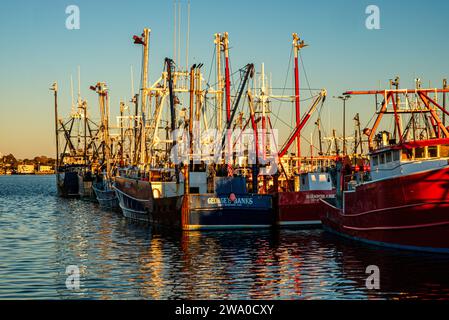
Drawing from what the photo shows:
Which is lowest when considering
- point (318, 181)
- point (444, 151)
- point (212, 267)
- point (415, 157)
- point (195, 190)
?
point (212, 267)

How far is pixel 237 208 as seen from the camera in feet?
148

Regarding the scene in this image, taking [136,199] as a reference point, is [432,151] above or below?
above

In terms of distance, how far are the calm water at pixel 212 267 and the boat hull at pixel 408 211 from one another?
90cm

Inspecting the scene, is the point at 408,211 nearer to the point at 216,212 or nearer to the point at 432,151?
the point at 432,151

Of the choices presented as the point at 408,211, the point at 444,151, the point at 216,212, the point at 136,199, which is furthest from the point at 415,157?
the point at 136,199

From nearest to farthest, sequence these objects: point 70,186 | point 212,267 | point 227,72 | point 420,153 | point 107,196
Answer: point 212,267
point 420,153
point 227,72
point 107,196
point 70,186

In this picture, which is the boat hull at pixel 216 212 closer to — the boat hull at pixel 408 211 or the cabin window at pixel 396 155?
the boat hull at pixel 408 211

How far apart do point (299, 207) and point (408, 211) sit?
708 inches

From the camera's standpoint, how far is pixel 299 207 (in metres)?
48.8

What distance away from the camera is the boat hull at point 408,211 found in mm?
29781

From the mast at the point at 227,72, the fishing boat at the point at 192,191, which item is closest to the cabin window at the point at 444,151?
the fishing boat at the point at 192,191
